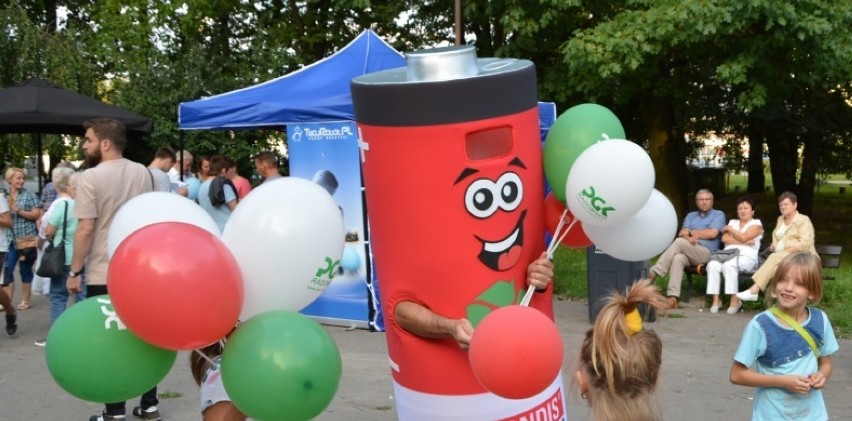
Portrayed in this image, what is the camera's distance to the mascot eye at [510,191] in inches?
127

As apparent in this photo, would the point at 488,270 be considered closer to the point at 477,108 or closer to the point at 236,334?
the point at 477,108

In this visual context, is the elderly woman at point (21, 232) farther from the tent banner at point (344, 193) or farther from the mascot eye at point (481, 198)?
the mascot eye at point (481, 198)

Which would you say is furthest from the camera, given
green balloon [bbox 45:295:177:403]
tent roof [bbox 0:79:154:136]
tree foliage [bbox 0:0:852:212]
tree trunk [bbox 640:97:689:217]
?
tree trunk [bbox 640:97:689:217]

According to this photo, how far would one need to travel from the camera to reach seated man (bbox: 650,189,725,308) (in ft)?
32.9

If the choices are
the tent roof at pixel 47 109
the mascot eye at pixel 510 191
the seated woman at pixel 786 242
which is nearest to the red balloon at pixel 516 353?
the mascot eye at pixel 510 191

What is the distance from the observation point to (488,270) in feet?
10.7

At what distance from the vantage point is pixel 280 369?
106 inches

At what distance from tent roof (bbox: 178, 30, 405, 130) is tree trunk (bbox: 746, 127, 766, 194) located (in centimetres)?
1254

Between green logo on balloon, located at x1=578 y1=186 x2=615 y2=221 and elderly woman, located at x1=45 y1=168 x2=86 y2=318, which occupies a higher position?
green logo on balloon, located at x1=578 y1=186 x2=615 y2=221

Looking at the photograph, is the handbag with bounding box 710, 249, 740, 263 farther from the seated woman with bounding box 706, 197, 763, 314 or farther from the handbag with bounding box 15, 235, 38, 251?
the handbag with bounding box 15, 235, 38, 251

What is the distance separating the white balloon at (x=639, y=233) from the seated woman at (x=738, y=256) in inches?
251

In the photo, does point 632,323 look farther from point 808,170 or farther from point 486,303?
point 808,170

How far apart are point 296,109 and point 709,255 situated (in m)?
4.62

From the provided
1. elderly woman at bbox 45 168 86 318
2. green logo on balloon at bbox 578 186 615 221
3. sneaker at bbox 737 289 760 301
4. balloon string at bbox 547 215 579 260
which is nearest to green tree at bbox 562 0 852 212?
sneaker at bbox 737 289 760 301
